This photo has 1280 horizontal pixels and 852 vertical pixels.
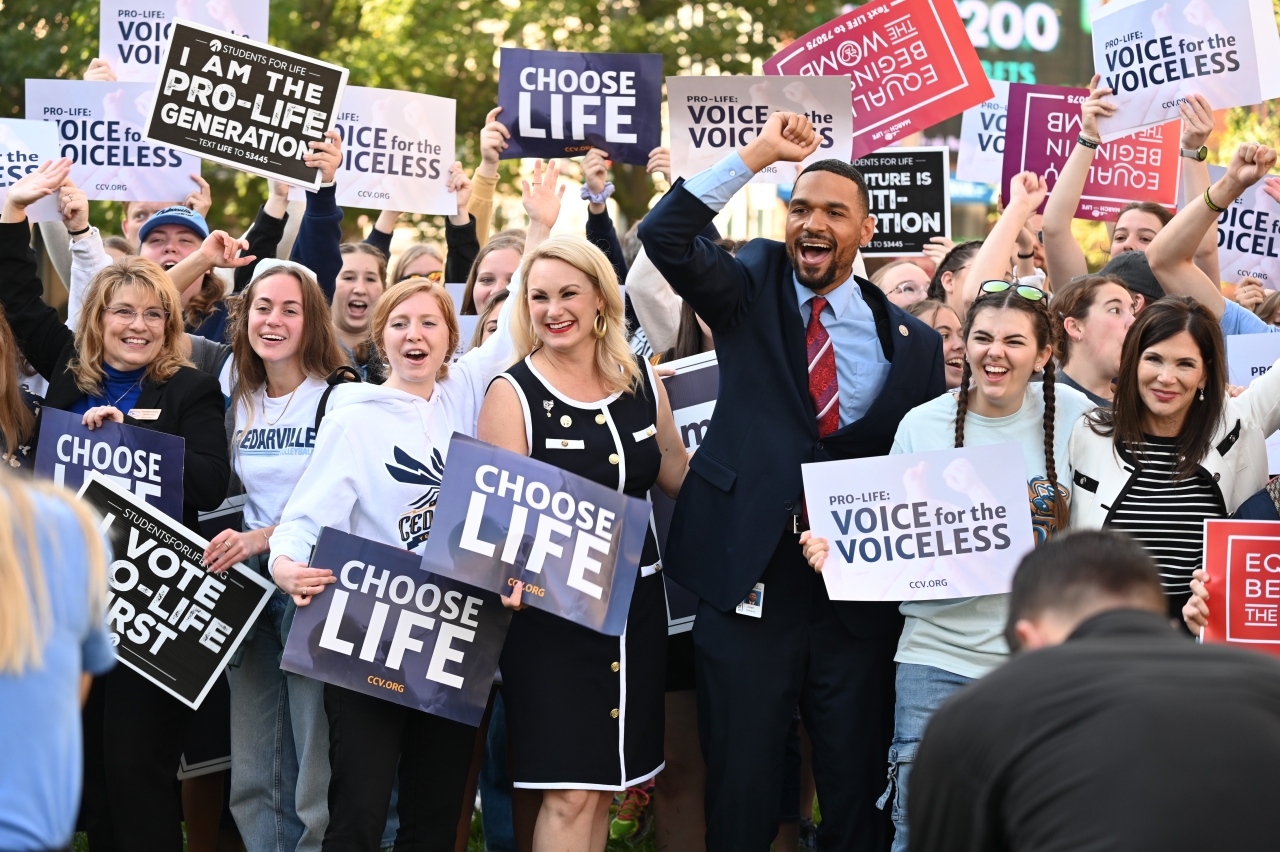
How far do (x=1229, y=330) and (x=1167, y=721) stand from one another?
17.6ft

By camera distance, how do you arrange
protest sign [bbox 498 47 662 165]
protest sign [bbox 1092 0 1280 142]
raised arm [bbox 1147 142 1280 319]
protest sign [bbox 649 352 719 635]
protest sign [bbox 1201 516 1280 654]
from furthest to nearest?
protest sign [bbox 498 47 662 165]
protest sign [bbox 1092 0 1280 142]
raised arm [bbox 1147 142 1280 319]
protest sign [bbox 649 352 719 635]
protest sign [bbox 1201 516 1280 654]

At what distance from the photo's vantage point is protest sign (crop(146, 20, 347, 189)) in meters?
7.19

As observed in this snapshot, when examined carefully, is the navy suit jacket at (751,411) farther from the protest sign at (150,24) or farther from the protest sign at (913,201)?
the protest sign at (150,24)

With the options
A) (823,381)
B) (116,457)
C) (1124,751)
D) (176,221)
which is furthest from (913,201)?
(1124,751)

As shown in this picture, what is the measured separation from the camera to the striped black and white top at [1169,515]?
4.88 metres

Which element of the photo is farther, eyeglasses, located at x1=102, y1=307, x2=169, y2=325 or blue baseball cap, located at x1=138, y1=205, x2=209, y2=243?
blue baseball cap, located at x1=138, y1=205, x2=209, y2=243

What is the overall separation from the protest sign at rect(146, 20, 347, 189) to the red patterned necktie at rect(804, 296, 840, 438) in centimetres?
304

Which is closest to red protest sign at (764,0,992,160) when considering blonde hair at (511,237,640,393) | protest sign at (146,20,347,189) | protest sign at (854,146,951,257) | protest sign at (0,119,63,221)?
protest sign at (854,146,951,257)

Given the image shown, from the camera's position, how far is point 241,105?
23.7ft

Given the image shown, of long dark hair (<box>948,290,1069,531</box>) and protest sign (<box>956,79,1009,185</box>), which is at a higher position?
protest sign (<box>956,79,1009,185</box>)

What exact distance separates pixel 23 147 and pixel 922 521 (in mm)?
4986

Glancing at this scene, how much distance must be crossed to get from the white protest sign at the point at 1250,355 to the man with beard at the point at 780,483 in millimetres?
2185

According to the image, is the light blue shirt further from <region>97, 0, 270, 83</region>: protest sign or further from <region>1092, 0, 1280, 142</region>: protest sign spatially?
<region>97, 0, 270, 83</region>: protest sign

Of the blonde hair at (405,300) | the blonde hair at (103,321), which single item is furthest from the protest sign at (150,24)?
the blonde hair at (405,300)
